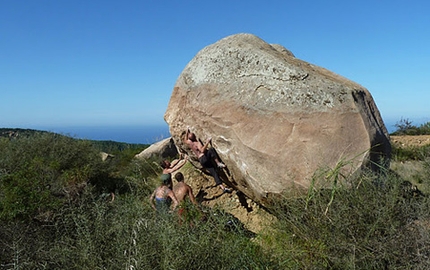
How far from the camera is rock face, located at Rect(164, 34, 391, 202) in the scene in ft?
17.3

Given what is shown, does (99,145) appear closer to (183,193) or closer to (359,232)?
A: (183,193)

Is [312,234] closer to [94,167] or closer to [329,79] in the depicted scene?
[329,79]

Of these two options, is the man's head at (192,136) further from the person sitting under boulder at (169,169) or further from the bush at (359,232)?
the bush at (359,232)

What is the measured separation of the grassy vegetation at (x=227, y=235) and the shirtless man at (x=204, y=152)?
1351 millimetres

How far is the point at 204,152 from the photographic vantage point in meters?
6.24

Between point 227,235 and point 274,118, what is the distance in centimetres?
191

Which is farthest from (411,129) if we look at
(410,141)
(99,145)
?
(99,145)

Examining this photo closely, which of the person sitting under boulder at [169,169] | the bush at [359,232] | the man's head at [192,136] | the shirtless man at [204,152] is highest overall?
the man's head at [192,136]

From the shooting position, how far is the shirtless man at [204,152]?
6.20 meters

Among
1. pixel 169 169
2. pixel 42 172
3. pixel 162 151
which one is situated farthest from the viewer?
pixel 162 151

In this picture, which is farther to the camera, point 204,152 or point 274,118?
point 204,152

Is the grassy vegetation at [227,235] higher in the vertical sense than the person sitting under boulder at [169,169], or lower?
lower

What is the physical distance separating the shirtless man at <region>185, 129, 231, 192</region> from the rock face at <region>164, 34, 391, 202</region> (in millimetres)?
148

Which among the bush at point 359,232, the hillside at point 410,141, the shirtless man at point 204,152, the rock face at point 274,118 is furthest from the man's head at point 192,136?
the hillside at point 410,141
